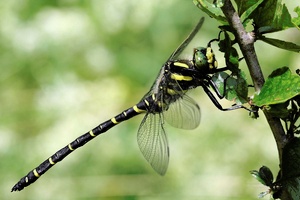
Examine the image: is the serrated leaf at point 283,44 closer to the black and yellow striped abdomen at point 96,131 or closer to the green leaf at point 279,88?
the green leaf at point 279,88

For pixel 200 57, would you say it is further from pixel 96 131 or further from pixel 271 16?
pixel 96 131

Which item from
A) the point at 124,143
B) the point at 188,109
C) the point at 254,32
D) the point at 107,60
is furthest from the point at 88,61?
the point at 254,32

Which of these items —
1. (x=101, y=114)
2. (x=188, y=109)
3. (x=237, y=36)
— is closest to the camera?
(x=237, y=36)

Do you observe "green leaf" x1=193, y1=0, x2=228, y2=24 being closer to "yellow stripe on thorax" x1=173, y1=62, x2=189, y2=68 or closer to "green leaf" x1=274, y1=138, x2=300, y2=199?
"green leaf" x1=274, y1=138, x2=300, y2=199

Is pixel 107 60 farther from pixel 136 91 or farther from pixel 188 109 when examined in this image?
pixel 188 109

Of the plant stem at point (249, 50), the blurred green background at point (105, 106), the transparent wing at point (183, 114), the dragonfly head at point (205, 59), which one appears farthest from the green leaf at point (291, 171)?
the blurred green background at point (105, 106)

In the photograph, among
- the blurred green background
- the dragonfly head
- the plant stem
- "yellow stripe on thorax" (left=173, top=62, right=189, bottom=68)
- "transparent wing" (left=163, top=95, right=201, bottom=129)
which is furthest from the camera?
the blurred green background

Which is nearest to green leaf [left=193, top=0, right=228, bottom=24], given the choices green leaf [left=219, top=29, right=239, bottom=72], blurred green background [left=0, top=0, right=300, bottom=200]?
green leaf [left=219, top=29, right=239, bottom=72]
